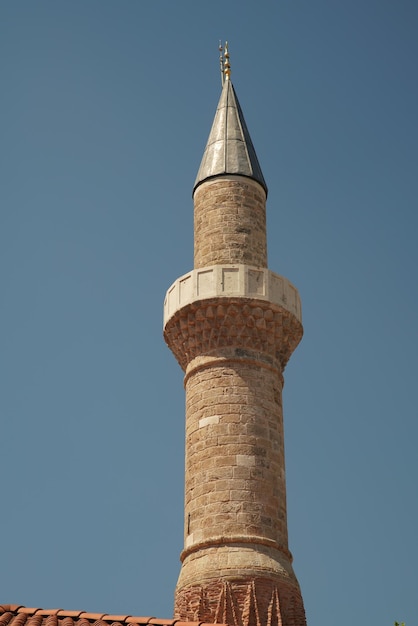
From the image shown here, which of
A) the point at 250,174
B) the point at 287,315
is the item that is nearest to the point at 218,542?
the point at 287,315

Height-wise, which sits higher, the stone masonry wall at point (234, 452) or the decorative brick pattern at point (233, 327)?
the decorative brick pattern at point (233, 327)

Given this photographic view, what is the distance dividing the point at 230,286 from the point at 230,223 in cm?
111

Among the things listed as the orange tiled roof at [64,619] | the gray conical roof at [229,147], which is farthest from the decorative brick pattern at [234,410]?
the orange tiled roof at [64,619]

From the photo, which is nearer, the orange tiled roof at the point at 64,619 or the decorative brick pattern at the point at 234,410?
the orange tiled roof at the point at 64,619

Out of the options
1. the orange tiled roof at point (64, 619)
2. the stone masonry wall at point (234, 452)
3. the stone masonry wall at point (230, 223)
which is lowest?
the orange tiled roof at point (64, 619)

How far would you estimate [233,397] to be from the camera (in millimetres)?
16938

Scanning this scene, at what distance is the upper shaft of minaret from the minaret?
0.02m

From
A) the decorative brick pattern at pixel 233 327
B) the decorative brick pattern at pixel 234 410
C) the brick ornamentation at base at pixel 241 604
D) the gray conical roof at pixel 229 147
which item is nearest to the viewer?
the brick ornamentation at base at pixel 241 604

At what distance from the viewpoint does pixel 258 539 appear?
1603 cm

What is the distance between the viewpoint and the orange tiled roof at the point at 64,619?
1437 cm

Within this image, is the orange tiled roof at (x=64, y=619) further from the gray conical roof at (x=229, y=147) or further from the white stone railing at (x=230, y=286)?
the gray conical roof at (x=229, y=147)

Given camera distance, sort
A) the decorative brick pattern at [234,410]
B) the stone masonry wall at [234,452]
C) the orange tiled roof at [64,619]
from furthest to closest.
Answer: the stone masonry wall at [234,452], the decorative brick pattern at [234,410], the orange tiled roof at [64,619]

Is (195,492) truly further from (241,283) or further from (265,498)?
(241,283)

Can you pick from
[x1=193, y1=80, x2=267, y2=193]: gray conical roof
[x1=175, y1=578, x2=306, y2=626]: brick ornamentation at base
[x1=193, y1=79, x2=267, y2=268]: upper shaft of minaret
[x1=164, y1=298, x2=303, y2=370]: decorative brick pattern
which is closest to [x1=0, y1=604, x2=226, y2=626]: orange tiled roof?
[x1=175, y1=578, x2=306, y2=626]: brick ornamentation at base
